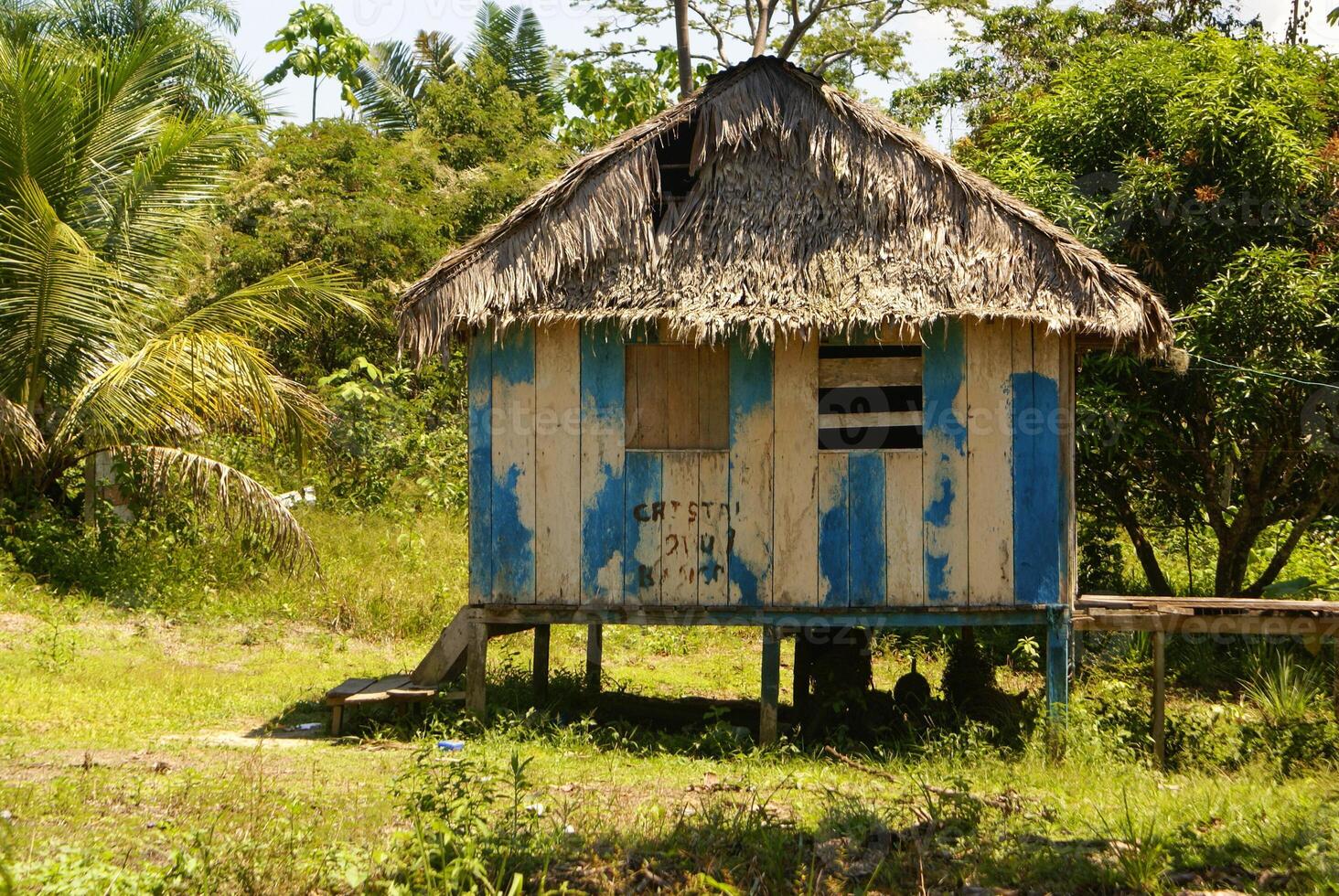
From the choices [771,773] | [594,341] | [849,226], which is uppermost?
[849,226]

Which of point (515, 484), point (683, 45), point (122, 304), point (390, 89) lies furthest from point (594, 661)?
point (390, 89)

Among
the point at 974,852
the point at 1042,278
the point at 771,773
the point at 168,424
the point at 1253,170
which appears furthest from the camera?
the point at 168,424

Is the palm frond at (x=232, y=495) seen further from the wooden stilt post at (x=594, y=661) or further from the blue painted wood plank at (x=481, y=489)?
the blue painted wood plank at (x=481, y=489)

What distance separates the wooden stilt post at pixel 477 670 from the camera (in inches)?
347

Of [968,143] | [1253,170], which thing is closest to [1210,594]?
[1253,170]

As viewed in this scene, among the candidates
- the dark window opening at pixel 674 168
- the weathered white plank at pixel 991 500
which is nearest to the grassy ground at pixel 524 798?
the weathered white plank at pixel 991 500

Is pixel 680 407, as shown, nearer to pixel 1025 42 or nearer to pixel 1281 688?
pixel 1281 688

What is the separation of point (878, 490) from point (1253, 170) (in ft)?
16.2

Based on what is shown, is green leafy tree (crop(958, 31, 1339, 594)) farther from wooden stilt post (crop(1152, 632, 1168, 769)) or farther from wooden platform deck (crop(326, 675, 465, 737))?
wooden platform deck (crop(326, 675, 465, 737))

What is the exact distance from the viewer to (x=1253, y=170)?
11.0m

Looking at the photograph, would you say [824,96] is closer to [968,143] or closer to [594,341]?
[594,341]

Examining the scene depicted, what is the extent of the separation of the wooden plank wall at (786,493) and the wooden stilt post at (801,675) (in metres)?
1.15

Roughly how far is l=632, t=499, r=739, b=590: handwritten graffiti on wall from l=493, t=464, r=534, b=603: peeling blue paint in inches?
28.7

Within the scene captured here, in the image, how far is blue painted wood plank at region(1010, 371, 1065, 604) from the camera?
8.57m
